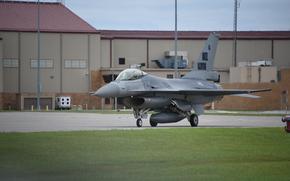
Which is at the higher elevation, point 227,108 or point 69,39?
point 69,39

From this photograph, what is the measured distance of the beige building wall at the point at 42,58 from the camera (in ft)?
322

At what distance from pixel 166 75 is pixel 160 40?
675 centimetres

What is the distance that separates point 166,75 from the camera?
10062 cm

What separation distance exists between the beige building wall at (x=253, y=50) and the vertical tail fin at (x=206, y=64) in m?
61.8

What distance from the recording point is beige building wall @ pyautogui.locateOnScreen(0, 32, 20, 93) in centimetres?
9750

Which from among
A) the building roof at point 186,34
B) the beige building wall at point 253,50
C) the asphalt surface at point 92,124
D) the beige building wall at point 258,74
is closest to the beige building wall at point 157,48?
the building roof at point 186,34

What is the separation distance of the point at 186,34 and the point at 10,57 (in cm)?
2427

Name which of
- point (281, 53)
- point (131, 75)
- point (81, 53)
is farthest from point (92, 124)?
point (281, 53)

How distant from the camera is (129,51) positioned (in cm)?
10494

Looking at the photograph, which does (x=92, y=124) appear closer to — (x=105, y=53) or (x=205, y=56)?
(x=205, y=56)

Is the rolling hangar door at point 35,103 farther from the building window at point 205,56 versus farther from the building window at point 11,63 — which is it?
the building window at point 205,56

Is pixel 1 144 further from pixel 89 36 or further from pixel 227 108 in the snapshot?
pixel 89 36

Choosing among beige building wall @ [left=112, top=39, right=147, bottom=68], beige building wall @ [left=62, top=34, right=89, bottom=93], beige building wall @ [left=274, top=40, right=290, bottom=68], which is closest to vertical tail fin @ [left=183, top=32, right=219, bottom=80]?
beige building wall @ [left=62, top=34, right=89, bottom=93]

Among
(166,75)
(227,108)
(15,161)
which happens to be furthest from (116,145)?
(166,75)
